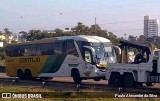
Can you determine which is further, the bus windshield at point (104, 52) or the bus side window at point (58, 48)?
the bus side window at point (58, 48)

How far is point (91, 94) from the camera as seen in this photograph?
15.8 meters

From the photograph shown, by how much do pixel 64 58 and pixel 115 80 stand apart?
5921 millimetres

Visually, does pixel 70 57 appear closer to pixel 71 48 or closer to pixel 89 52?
pixel 71 48

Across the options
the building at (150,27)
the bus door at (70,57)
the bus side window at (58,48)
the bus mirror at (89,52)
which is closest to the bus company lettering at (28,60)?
the bus side window at (58,48)

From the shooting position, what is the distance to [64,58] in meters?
27.8

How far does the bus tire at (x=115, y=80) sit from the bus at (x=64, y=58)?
2.32 m

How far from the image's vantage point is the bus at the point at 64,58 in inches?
1022

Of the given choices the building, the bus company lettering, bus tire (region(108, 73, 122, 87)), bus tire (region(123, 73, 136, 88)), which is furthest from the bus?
the building

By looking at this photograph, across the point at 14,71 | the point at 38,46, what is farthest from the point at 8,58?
the point at 38,46

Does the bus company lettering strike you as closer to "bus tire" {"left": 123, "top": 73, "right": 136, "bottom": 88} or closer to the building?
"bus tire" {"left": 123, "top": 73, "right": 136, "bottom": 88}

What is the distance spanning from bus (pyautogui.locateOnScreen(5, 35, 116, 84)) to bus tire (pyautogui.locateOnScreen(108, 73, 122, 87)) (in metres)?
2.32

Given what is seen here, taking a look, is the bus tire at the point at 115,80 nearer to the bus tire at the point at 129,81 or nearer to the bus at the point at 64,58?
the bus tire at the point at 129,81

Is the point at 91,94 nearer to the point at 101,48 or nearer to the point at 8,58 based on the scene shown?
the point at 101,48

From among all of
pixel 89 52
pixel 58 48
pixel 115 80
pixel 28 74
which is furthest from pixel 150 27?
pixel 115 80
